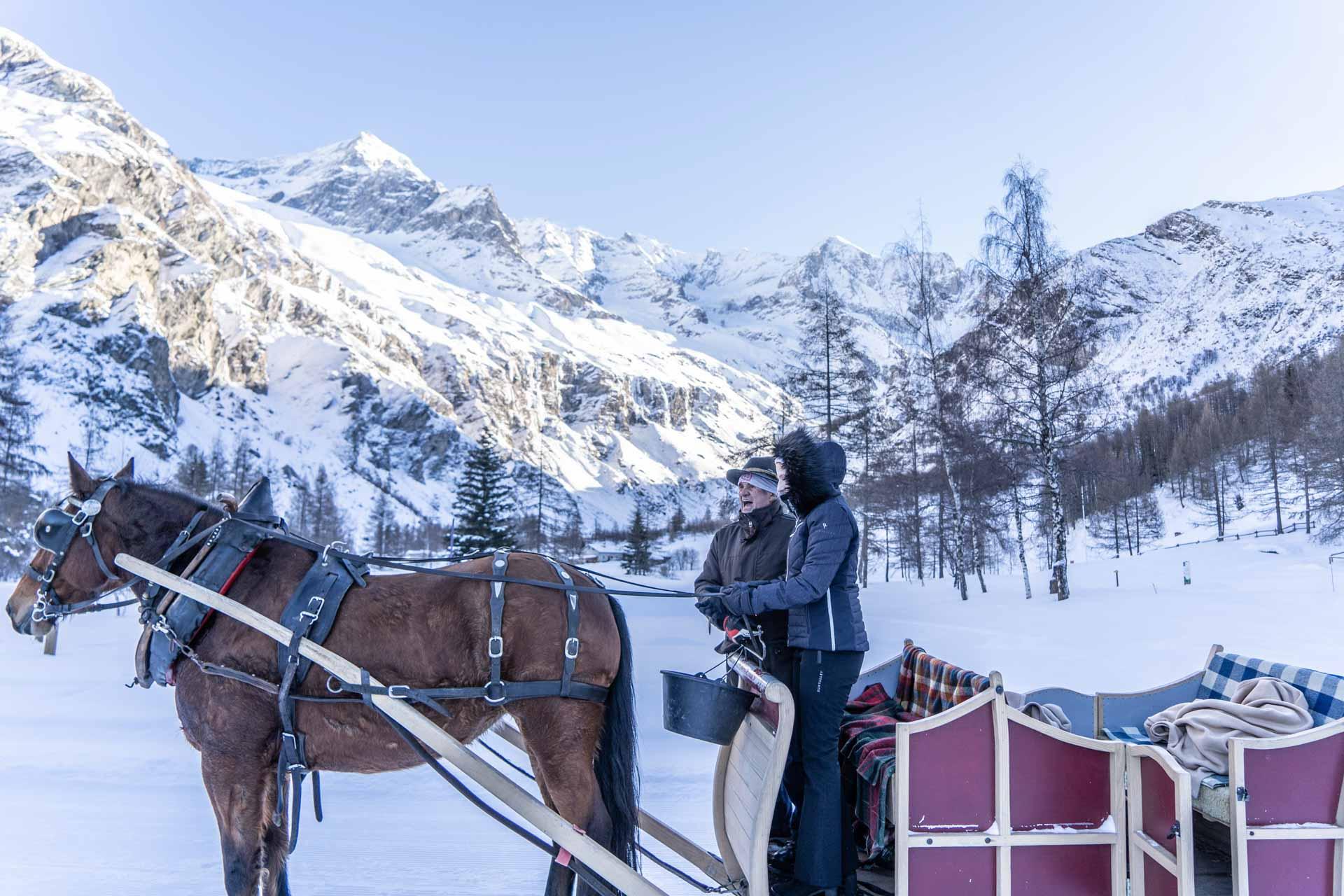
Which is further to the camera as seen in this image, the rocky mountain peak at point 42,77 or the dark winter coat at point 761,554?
the rocky mountain peak at point 42,77

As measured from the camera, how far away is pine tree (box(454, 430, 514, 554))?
22.9m

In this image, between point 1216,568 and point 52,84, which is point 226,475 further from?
point 52,84

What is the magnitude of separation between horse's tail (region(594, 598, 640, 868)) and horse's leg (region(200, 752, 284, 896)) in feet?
4.69

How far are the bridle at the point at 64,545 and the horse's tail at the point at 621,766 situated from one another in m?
2.08

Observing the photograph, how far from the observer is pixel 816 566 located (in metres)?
3.19

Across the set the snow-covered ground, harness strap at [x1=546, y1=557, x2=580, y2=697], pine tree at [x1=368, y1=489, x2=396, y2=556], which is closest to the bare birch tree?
the snow-covered ground

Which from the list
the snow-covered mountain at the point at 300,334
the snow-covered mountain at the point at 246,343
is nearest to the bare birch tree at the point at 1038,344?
the snow-covered mountain at the point at 300,334

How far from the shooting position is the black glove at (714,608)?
3.46 metres

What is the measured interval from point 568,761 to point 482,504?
20.8 meters

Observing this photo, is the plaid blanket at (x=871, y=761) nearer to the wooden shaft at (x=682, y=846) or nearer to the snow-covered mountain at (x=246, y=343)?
the wooden shaft at (x=682, y=846)

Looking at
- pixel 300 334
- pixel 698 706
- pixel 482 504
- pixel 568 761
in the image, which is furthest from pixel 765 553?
pixel 300 334

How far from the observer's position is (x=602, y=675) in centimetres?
339

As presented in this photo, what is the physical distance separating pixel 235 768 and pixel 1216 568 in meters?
30.0

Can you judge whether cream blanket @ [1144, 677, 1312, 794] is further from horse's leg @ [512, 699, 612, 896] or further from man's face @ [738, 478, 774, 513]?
horse's leg @ [512, 699, 612, 896]
